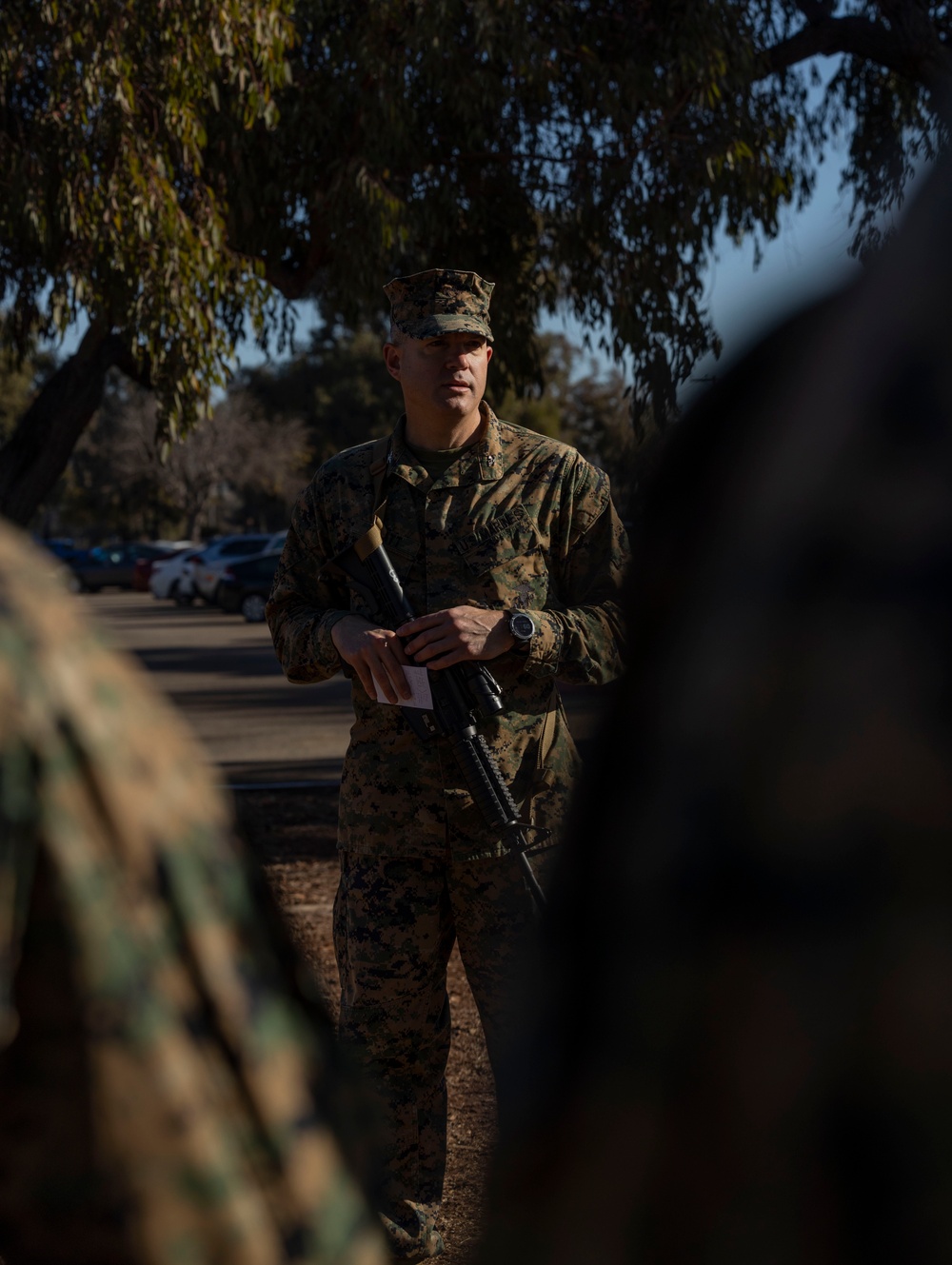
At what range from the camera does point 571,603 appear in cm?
344

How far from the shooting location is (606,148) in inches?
287

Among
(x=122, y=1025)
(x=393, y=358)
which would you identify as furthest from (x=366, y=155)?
(x=122, y=1025)

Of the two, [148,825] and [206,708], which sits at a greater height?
[148,825]

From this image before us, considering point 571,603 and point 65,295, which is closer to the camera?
point 571,603

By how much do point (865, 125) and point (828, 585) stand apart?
8289 millimetres

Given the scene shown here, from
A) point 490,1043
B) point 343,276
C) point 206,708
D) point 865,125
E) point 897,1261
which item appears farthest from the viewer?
point 206,708

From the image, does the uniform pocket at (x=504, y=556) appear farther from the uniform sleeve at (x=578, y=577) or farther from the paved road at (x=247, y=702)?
the paved road at (x=247, y=702)

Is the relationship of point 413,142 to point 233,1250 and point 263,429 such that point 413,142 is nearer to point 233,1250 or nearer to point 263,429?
point 233,1250

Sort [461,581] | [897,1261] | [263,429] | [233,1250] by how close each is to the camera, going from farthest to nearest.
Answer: [263,429], [461,581], [233,1250], [897,1261]

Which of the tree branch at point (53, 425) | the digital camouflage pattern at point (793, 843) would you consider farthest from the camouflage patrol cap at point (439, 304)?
the tree branch at point (53, 425)

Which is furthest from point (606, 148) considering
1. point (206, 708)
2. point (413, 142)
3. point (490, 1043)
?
point (206, 708)

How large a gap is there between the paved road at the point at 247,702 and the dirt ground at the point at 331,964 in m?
1.18

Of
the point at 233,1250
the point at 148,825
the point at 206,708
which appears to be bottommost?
the point at 206,708

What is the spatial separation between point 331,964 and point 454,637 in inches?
113
